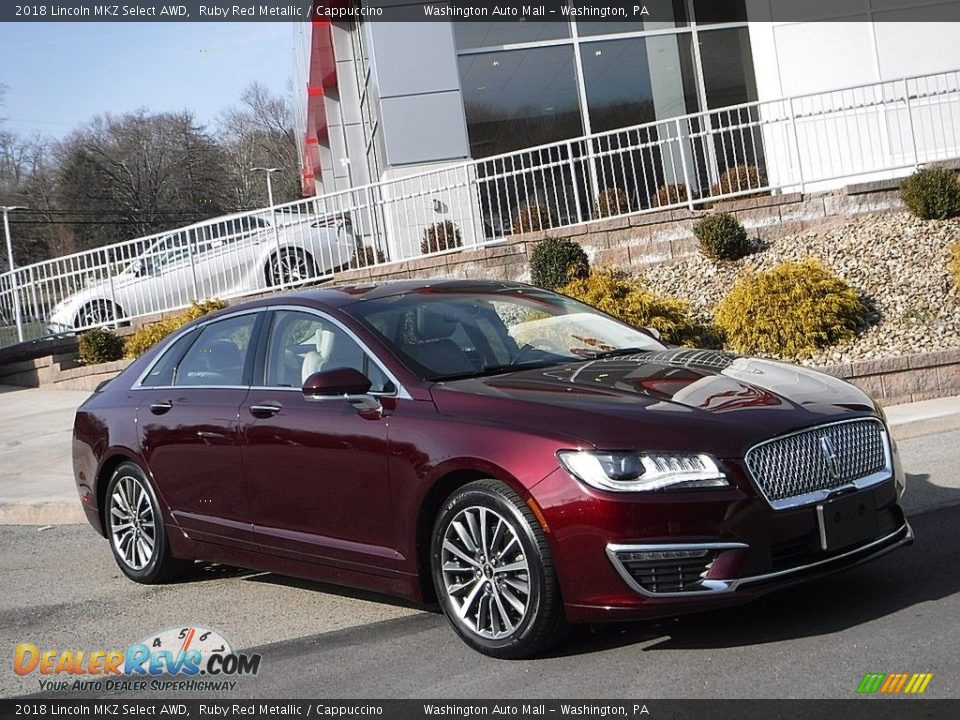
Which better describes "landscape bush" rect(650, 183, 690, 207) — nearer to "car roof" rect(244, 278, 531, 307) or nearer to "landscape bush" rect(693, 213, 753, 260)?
"landscape bush" rect(693, 213, 753, 260)

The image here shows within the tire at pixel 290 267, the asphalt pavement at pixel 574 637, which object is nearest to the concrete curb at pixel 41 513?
the asphalt pavement at pixel 574 637

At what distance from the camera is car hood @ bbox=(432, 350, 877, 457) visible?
4438 millimetres

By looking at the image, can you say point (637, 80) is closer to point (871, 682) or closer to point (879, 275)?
point (879, 275)

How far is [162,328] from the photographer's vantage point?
17062 mm

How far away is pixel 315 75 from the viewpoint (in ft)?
98.0

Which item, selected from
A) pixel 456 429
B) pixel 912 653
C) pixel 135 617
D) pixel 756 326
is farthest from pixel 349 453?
pixel 756 326

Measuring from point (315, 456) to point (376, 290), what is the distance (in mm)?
1081

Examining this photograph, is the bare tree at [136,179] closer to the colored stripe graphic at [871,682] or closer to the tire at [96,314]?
the tire at [96,314]

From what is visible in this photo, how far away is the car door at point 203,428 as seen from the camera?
19.6ft

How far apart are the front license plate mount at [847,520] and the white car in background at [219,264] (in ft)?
42.6

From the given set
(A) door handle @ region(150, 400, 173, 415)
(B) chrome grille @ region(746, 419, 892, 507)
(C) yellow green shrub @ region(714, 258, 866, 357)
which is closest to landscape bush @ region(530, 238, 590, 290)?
(C) yellow green shrub @ region(714, 258, 866, 357)

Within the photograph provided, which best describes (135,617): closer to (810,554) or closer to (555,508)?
(555,508)

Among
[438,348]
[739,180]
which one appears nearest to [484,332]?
[438,348]

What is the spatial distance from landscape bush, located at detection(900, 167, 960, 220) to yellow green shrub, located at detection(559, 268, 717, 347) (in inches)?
125
